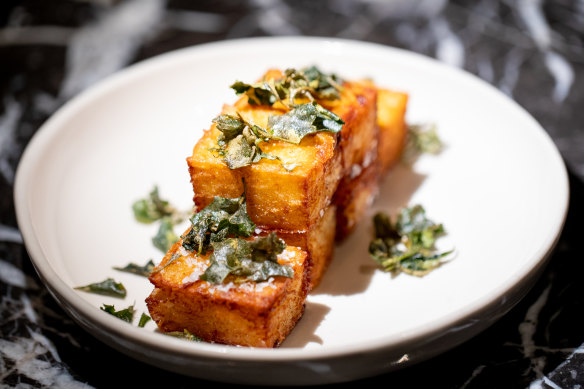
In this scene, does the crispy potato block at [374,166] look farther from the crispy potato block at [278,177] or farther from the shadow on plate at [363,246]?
the crispy potato block at [278,177]

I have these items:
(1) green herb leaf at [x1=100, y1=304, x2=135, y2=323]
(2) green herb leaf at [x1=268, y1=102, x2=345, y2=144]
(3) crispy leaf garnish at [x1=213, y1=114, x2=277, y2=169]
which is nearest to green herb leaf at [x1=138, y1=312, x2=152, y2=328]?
(1) green herb leaf at [x1=100, y1=304, x2=135, y2=323]

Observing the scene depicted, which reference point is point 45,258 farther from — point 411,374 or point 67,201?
point 411,374

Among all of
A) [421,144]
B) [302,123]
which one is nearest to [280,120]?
[302,123]

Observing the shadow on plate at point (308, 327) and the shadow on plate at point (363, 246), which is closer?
the shadow on plate at point (308, 327)

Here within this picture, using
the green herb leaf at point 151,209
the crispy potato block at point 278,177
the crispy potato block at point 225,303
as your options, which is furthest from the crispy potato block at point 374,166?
the green herb leaf at point 151,209

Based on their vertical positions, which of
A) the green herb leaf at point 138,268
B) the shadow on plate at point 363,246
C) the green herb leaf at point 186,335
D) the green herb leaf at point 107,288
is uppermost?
the green herb leaf at point 186,335
